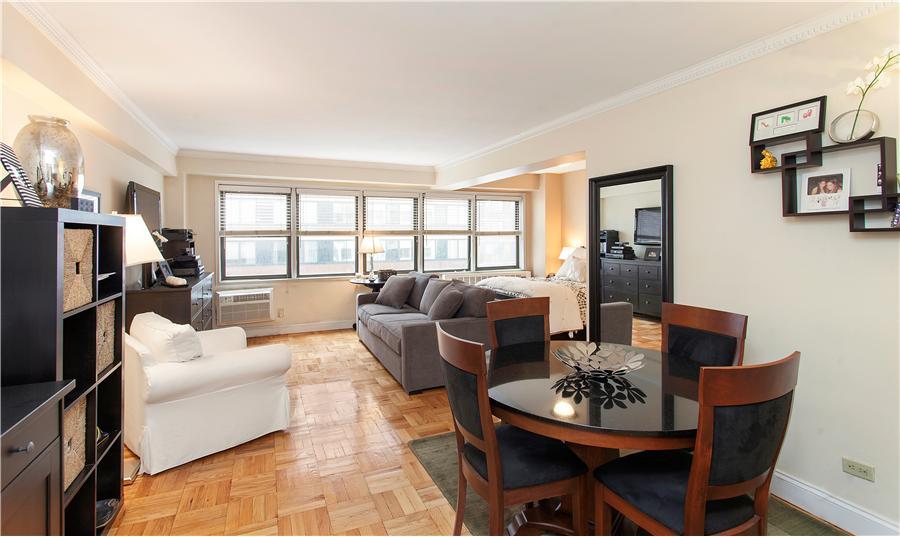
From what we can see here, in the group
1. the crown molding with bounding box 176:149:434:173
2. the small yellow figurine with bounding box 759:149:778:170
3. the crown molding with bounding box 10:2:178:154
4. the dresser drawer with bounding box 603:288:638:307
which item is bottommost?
the dresser drawer with bounding box 603:288:638:307

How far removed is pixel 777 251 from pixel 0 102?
4.08 m

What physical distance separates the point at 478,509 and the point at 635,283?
6.77 ft

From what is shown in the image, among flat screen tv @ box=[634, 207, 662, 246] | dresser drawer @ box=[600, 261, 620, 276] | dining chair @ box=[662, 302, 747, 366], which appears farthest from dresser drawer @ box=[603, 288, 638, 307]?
dining chair @ box=[662, 302, 747, 366]

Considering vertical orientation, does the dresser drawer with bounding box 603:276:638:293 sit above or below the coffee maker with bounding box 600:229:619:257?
below

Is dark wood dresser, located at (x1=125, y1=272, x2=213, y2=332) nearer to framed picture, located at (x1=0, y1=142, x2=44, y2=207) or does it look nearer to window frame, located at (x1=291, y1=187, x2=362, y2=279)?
framed picture, located at (x1=0, y1=142, x2=44, y2=207)

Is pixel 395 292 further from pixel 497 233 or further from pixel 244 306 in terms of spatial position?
pixel 497 233

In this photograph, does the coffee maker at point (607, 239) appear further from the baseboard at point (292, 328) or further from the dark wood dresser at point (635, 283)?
the baseboard at point (292, 328)

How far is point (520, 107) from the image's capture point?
143 inches

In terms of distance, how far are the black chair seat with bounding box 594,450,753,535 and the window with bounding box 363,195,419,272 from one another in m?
5.43

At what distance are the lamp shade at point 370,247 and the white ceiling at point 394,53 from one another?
2521 mm

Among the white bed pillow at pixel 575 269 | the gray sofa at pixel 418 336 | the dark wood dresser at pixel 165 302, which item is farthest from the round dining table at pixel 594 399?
the white bed pillow at pixel 575 269

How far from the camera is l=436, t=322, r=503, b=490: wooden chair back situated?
162 cm

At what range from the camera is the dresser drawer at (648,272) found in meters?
3.20

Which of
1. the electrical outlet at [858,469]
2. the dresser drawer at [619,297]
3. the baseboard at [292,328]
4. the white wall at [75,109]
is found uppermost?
the white wall at [75,109]
